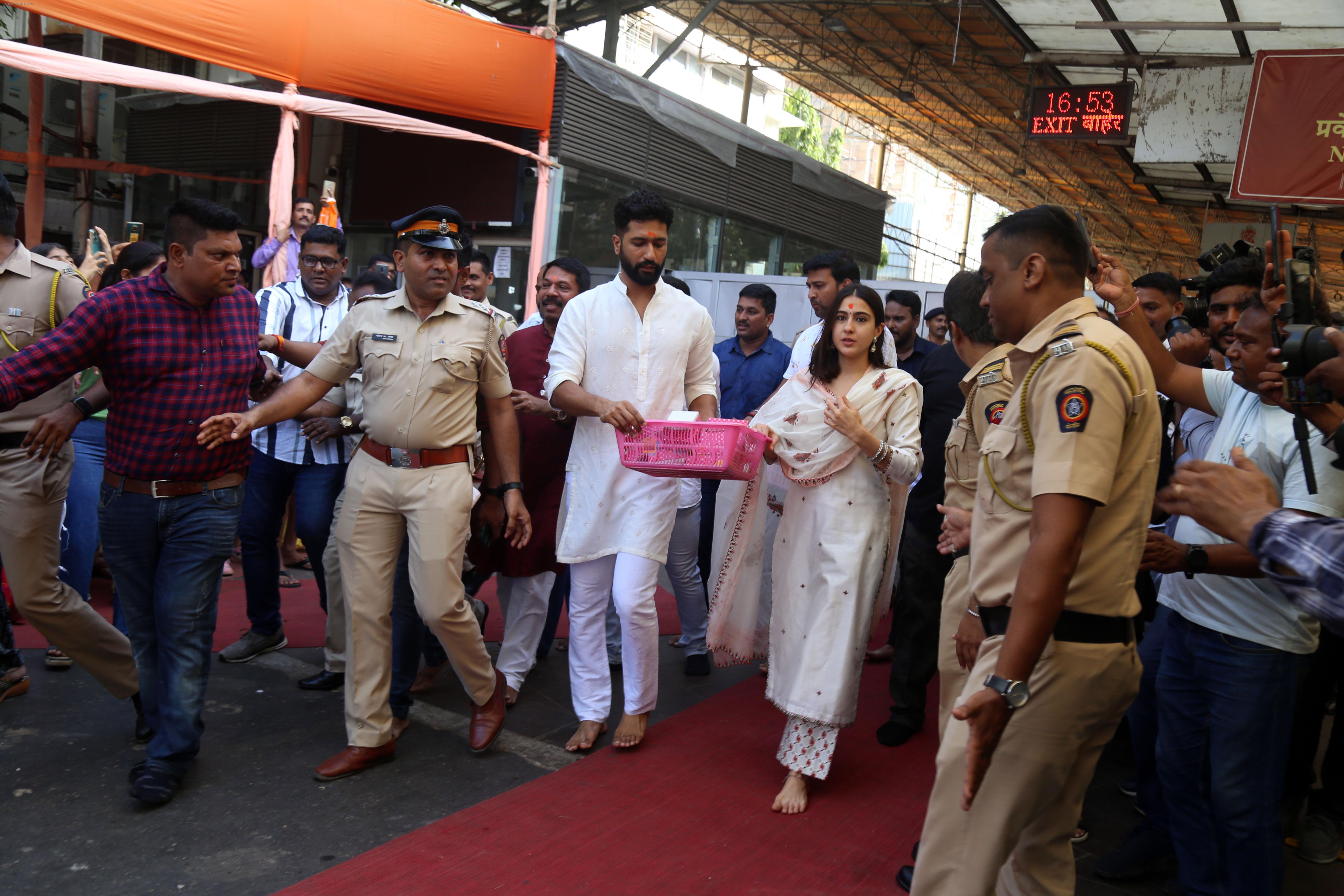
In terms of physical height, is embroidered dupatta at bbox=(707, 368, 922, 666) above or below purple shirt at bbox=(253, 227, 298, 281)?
below

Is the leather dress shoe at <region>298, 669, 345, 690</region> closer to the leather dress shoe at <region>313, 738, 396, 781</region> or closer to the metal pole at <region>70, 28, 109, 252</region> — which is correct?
the leather dress shoe at <region>313, 738, 396, 781</region>

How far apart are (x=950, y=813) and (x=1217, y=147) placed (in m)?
10.1

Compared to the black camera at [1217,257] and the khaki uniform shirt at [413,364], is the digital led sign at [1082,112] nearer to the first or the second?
the black camera at [1217,257]

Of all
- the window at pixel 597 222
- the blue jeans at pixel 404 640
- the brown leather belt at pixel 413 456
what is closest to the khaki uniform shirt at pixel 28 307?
the brown leather belt at pixel 413 456

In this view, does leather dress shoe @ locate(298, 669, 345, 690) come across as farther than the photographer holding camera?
Yes

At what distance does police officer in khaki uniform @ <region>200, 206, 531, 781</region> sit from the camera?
3.86 metres

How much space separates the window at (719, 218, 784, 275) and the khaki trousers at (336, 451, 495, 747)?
10456 mm

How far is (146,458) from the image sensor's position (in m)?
3.55

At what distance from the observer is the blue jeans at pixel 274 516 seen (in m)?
4.99

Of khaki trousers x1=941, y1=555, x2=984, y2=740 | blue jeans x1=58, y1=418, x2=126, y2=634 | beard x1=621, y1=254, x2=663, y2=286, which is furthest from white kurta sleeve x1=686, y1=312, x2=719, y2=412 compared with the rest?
blue jeans x1=58, y1=418, x2=126, y2=634

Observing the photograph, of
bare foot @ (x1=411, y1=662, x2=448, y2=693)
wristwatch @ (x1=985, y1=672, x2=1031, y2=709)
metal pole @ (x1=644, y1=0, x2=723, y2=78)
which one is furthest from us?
metal pole @ (x1=644, y1=0, x2=723, y2=78)

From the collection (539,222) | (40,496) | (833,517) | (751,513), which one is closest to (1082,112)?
(539,222)

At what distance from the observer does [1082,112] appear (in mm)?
11148

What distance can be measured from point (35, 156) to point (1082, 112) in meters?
11.0
